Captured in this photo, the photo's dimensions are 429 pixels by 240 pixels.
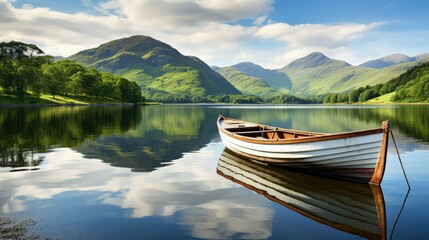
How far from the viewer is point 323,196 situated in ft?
52.0

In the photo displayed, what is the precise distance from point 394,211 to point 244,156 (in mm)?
14265

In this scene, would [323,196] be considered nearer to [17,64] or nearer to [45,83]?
[45,83]

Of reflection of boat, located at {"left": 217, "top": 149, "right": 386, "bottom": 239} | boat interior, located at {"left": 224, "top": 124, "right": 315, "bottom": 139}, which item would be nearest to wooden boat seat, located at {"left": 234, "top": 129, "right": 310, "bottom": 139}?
boat interior, located at {"left": 224, "top": 124, "right": 315, "bottom": 139}

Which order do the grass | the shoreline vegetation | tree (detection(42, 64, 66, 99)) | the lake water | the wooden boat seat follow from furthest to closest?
tree (detection(42, 64, 66, 99)), the shoreline vegetation, the grass, the wooden boat seat, the lake water

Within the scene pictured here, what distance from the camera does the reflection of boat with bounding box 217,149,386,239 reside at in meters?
12.3

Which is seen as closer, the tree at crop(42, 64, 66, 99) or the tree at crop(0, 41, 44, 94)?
the tree at crop(0, 41, 44, 94)

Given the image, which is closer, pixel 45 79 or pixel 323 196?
pixel 323 196

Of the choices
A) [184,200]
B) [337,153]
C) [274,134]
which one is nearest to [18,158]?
[184,200]

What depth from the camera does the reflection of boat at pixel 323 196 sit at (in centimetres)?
1228


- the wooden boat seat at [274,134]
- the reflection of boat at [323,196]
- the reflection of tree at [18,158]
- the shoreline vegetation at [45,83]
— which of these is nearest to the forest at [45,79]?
the shoreline vegetation at [45,83]

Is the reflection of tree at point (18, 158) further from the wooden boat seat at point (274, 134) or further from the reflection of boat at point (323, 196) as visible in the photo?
the wooden boat seat at point (274, 134)

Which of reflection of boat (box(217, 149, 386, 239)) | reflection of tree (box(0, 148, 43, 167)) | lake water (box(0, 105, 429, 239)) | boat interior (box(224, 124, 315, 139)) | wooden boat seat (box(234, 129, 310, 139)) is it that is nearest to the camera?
lake water (box(0, 105, 429, 239))

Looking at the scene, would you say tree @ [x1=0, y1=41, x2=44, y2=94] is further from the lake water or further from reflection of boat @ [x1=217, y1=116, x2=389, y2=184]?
reflection of boat @ [x1=217, y1=116, x2=389, y2=184]

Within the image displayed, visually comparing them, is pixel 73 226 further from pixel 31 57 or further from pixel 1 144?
pixel 31 57
